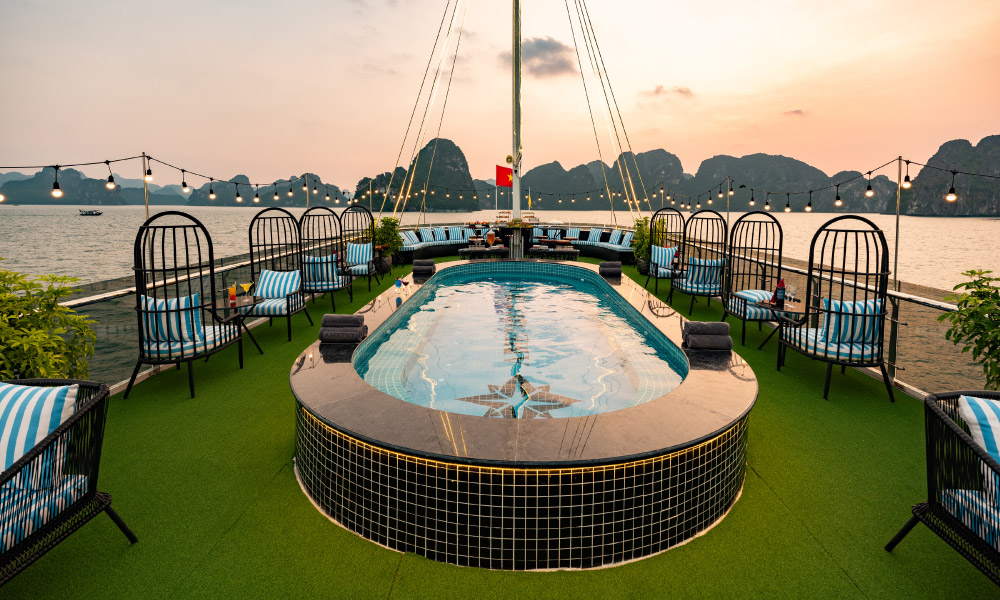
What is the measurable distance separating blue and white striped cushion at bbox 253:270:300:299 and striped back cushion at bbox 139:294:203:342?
2.52m

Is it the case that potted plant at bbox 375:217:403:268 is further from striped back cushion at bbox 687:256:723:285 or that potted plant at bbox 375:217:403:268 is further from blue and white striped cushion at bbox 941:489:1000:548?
blue and white striped cushion at bbox 941:489:1000:548

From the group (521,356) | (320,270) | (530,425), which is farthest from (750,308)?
(320,270)

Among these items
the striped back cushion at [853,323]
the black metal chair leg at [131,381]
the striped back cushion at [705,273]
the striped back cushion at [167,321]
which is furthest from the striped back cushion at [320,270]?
the striped back cushion at [853,323]

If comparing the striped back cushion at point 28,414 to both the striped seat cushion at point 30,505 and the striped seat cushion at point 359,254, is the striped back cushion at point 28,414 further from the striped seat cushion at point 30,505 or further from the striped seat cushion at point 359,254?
the striped seat cushion at point 359,254

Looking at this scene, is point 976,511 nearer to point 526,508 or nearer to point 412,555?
point 526,508

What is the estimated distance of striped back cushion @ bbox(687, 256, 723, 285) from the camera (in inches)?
319

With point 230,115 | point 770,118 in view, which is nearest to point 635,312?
point 770,118

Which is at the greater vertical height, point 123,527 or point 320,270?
point 320,270

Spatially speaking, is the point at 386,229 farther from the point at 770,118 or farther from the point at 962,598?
the point at 770,118

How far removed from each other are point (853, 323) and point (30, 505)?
5.62 meters

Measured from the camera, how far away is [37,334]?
113 inches

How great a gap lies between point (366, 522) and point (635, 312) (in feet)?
17.3

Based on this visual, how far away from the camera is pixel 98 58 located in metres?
29.9

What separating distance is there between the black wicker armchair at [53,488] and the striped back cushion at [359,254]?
7789mm
